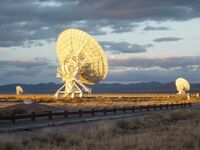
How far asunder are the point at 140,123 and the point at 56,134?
10854 millimetres

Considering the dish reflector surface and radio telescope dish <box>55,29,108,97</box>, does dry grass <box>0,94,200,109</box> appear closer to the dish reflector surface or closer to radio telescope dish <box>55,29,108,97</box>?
radio telescope dish <box>55,29,108,97</box>

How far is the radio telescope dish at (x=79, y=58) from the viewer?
78875 mm

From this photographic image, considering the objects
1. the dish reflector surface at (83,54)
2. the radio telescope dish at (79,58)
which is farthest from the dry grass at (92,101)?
the dish reflector surface at (83,54)

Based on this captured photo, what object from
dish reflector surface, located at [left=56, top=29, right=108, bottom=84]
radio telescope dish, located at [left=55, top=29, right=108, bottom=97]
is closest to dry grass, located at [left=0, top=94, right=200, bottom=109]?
radio telescope dish, located at [left=55, top=29, right=108, bottom=97]

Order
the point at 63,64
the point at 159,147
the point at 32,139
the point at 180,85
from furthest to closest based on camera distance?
the point at 180,85 < the point at 63,64 < the point at 32,139 < the point at 159,147

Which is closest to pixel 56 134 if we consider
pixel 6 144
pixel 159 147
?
pixel 6 144

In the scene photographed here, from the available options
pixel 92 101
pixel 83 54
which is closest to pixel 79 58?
pixel 83 54

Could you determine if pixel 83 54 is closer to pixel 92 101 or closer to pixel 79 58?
pixel 79 58

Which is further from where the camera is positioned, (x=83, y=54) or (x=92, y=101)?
(x=92, y=101)

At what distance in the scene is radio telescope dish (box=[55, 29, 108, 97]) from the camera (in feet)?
259

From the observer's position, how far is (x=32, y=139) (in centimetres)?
2138

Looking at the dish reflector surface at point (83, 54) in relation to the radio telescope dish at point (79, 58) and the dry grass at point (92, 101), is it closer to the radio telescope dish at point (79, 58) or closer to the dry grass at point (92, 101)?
the radio telescope dish at point (79, 58)

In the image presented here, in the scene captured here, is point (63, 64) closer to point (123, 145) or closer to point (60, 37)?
point (60, 37)

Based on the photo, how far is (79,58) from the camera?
87938mm
